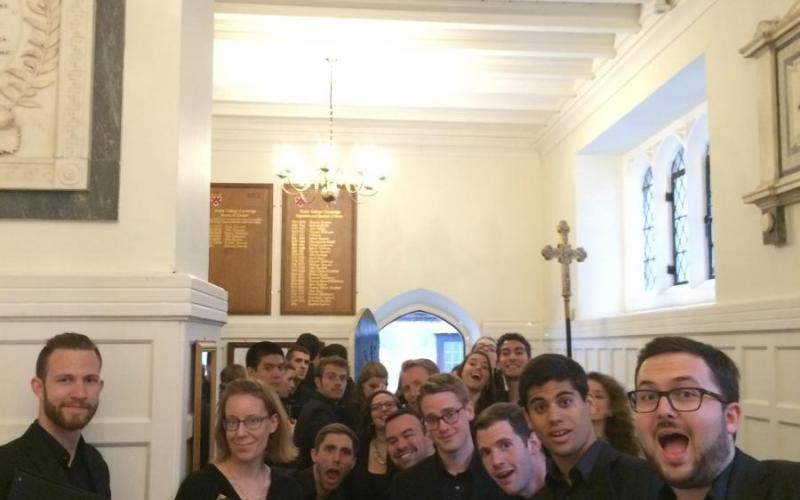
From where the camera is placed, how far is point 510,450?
3.04m

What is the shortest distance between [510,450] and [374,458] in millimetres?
1470

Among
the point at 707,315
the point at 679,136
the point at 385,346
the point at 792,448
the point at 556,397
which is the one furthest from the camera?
the point at 385,346

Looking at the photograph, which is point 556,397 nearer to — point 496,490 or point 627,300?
point 496,490

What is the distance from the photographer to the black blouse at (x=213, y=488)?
308cm

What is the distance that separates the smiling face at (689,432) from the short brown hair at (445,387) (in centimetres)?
168

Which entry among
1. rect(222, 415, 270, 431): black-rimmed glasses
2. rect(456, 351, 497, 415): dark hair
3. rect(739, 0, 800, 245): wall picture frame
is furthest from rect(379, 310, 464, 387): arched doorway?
rect(222, 415, 270, 431): black-rimmed glasses

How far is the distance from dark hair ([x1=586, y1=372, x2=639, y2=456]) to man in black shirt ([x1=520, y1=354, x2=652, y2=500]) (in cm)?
98

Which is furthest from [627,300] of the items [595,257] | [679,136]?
[679,136]

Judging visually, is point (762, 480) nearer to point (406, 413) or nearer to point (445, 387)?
point (445, 387)

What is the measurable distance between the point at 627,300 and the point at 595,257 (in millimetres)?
644

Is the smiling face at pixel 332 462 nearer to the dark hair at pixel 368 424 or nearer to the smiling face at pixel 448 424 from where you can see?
the dark hair at pixel 368 424

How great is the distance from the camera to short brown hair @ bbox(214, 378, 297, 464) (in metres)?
3.23

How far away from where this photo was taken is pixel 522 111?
35.7 feet

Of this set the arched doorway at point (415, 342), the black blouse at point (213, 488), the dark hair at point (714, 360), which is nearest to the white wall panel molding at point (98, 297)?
the black blouse at point (213, 488)
